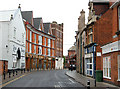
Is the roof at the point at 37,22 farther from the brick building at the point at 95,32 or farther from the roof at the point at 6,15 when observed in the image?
the brick building at the point at 95,32

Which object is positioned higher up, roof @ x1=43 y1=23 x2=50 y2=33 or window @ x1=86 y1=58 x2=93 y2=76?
roof @ x1=43 y1=23 x2=50 y2=33

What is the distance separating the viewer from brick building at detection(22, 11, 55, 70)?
5528cm

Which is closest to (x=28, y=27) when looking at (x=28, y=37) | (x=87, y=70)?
(x=28, y=37)

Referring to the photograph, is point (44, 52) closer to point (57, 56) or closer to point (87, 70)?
point (57, 56)

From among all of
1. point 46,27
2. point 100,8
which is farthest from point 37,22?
point 100,8

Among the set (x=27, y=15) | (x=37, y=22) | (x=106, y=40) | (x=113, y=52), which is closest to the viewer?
(x=113, y=52)

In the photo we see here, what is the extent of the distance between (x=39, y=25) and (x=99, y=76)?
1755 inches

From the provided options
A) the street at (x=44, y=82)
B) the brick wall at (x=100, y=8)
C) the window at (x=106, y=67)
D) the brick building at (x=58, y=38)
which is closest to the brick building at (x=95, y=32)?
the brick wall at (x=100, y=8)

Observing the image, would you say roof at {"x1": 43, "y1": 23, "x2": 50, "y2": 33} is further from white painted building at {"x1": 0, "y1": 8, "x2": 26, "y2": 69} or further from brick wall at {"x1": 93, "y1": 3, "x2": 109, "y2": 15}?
brick wall at {"x1": 93, "y1": 3, "x2": 109, "y2": 15}

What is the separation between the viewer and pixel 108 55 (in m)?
19.5

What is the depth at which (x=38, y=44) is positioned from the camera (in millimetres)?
64250

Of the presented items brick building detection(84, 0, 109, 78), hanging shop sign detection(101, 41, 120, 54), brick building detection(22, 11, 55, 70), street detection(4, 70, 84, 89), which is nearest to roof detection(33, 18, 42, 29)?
brick building detection(22, 11, 55, 70)

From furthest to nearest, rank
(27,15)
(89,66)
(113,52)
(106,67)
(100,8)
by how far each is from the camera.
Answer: (27,15), (89,66), (100,8), (106,67), (113,52)

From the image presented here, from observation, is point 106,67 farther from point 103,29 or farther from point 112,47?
point 103,29
